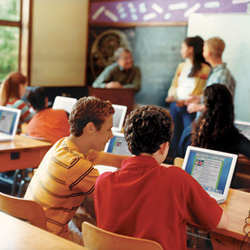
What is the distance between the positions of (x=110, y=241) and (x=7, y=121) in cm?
277

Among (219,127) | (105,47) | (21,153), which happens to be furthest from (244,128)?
(105,47)

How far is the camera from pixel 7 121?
4.19 meters

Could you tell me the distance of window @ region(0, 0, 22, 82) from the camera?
6480 mm

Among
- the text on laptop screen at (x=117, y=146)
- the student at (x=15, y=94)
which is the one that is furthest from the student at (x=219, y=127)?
the student at (x=15, y=94)

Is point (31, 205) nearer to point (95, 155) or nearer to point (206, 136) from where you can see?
point (95, 155)

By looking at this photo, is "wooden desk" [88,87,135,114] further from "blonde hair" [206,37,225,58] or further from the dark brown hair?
"blonde hair" [206,37,225,58]

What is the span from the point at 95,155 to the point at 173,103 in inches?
124

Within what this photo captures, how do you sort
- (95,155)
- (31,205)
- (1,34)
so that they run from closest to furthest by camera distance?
(31,205) → (95,155) → (1,34)

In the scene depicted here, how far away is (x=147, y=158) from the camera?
176 cm

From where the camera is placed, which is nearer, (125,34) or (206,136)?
(206,136)

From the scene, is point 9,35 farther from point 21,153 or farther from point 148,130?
point 148,130

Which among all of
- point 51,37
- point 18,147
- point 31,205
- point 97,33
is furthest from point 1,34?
point 31,205

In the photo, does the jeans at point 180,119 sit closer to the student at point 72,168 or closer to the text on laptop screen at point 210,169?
the text on laptop screen at point 210,169

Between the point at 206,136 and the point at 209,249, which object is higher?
the point at 206,136
